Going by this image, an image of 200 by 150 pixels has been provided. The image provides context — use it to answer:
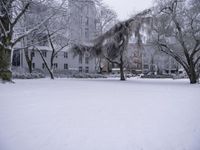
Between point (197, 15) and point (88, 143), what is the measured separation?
63.2 ft

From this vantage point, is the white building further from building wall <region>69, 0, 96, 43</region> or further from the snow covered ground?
the snow covered ground

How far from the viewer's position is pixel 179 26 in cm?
2116

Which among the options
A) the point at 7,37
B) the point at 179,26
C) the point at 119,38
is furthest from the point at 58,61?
the point at 179,26

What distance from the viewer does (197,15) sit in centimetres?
2011

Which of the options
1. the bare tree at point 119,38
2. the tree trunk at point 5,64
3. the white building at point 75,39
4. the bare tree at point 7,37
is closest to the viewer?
the bare tree at point 7,37

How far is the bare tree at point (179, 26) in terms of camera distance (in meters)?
20.3

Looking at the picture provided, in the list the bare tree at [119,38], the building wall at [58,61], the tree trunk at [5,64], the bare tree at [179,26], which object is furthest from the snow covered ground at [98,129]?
the building wall at [58,61]

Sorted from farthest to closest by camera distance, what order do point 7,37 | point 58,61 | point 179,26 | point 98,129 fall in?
point 58,61, point 179,26, point 7,37, point 98,129

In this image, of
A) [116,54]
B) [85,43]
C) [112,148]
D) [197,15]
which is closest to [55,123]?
[112,148]

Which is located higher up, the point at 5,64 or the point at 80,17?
the point at 80,17

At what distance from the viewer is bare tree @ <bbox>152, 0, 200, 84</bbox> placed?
20312 mm

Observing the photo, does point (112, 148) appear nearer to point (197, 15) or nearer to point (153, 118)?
point (153, 118)

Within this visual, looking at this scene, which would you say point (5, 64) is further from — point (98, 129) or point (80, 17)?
point (98, 129)

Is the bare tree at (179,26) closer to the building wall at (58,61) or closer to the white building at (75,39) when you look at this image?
the white building at (75,39)
